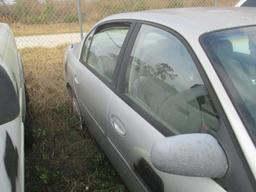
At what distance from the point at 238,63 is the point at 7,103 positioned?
1.27 metres

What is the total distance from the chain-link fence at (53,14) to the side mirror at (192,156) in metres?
8.33

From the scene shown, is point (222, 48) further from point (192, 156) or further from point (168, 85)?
point (192, 156)

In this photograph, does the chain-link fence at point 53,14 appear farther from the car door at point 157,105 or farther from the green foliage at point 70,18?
the car door at point 157,105

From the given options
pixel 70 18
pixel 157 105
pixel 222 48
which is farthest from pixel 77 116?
pixel 70 18

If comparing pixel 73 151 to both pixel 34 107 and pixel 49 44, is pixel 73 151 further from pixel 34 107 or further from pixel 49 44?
pixel 49 44

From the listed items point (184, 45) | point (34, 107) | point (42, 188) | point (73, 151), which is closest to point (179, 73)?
point (184, 45)

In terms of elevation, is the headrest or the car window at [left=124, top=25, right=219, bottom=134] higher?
the headrest

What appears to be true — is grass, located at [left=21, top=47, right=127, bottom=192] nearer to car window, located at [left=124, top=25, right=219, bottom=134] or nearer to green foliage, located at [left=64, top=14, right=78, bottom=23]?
car window, located at [left=124, top=25, right=219, bottom=134]

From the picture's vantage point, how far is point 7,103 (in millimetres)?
2148

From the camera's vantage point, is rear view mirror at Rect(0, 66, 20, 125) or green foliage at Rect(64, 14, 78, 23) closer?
rear view mirror at Rect(0, 66, 20, 125)

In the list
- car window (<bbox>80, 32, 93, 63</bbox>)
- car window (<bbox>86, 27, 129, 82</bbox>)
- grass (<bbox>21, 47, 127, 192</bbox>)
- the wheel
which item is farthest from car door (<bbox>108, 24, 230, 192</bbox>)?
the wheel

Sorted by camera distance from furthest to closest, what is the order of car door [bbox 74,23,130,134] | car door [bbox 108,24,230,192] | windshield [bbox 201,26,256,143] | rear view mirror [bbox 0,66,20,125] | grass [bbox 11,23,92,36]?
1. grass [bbox 11,23,92,36]
2. car door [bbox 74,23,130,134]
3. rear view mirror [bbox 0,66,20,125]
4. car door [bbox 108,24,230,192]
5. windshield [bbox 201,26,256,143]

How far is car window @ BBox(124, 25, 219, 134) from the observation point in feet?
6.56

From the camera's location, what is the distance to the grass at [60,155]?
3.46 meters
